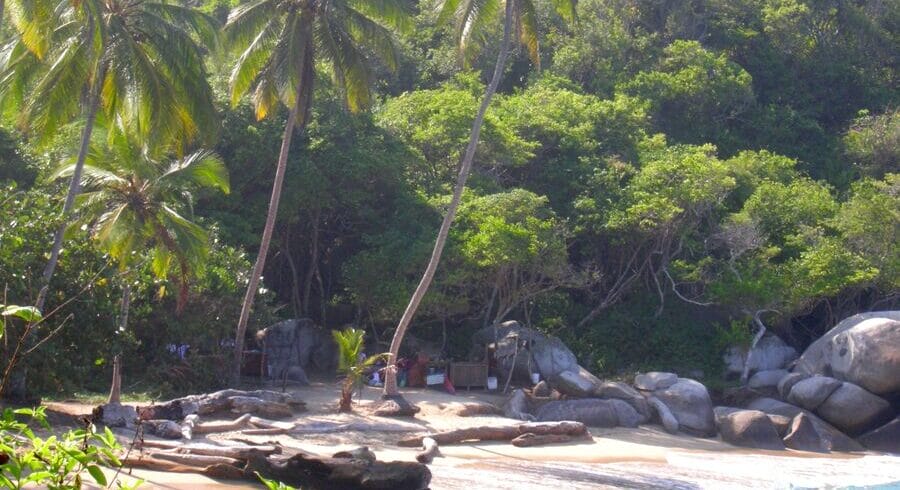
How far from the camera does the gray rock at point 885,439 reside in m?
22.3

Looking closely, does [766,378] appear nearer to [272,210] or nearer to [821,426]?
[821,426]

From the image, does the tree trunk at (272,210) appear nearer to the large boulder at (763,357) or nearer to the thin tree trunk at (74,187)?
the thin tree trunk at (74,187)

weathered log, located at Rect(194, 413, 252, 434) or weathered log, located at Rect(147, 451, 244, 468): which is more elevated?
weathered log, located at Rect(194, 413, 252, 434)

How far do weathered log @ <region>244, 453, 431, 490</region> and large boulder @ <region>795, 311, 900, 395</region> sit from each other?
14723 mm

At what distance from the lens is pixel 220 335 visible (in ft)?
70.8

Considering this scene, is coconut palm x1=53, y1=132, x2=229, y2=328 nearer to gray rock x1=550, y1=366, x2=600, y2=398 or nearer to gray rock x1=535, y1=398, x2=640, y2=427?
gray rock x1=535, y1=398, x2=640, y2=427

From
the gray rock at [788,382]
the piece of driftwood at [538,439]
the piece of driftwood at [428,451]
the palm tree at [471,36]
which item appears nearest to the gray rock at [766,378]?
the gray rock at [788,382]

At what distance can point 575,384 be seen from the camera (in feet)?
72.9

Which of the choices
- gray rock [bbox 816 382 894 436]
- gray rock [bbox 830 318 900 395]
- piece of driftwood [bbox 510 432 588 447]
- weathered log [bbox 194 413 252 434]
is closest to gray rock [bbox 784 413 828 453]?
gray rock [bbox 816 382 894 436]

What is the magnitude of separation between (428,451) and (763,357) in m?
13.5

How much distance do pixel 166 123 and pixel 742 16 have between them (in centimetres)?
2772

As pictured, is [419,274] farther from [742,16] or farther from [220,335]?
[742,16]

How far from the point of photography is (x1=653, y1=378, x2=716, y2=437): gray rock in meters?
22.1

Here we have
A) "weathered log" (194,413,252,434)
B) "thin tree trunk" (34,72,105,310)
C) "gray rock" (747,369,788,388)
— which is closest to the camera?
"thin tree trunk" (34,72,105,310)
